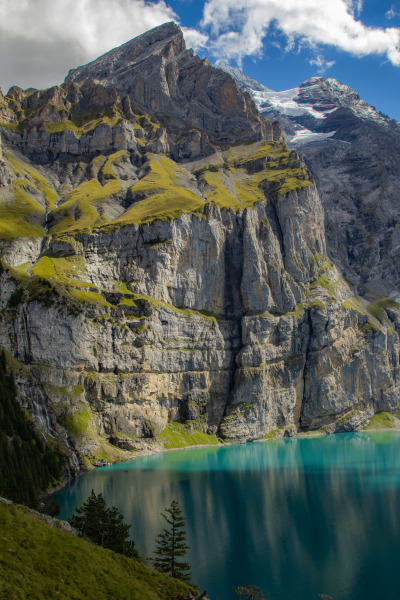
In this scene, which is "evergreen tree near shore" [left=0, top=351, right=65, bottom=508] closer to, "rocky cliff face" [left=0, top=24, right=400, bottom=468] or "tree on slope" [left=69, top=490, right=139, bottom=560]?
"rocky cliff face" [left=0, top=24, right=400, bottom=468]

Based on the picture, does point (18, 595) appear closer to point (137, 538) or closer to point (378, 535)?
point (137, 538)

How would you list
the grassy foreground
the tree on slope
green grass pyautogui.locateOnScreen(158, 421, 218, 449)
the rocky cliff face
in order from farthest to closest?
green grass pyautogui.locateOnScreen(158, 421, 218, 449) < the rocky cliff face < the tree on slope < the grassy foreground

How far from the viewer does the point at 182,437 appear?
152 metres

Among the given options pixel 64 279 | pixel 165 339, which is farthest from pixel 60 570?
pixel 165 339

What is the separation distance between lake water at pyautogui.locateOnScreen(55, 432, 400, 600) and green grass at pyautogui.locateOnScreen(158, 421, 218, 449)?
1884 centimetres

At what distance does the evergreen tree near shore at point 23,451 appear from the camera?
265 feet

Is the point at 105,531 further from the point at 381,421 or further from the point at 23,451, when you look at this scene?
the point at 381,421

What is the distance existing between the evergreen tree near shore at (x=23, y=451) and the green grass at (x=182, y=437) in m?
48.4

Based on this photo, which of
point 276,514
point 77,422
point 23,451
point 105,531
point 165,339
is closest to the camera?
point 105,531

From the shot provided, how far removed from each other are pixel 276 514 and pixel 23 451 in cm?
4804

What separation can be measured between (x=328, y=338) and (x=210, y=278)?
50604 millimetres

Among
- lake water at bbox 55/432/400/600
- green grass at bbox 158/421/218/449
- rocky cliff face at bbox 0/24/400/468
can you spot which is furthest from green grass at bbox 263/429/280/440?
lake water at bbox 55/432/400/600

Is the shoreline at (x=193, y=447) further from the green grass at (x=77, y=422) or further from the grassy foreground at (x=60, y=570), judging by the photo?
the grassy foreground at (x=60, y=570)

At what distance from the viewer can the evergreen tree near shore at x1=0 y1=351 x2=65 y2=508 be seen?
8091 centimetres
